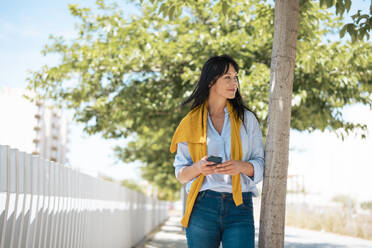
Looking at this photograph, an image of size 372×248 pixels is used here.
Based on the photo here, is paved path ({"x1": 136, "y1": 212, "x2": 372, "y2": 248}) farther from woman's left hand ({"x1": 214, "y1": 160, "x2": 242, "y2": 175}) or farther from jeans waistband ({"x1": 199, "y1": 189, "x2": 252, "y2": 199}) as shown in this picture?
woman's left hand ({"x1": 214, "y1": 160, "x2": 242, "y2": 175})

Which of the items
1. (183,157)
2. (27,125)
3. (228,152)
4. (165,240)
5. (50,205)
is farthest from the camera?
(27,125)

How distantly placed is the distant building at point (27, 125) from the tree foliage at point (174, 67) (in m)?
73.0

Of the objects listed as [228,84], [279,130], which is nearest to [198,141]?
[228,84]

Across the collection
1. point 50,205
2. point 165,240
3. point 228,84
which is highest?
point 228,84

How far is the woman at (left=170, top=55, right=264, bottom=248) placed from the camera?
2.85 m

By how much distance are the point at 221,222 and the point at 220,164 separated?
0.39m

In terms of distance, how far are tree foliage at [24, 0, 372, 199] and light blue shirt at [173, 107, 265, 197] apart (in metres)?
4.79

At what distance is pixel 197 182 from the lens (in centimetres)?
297

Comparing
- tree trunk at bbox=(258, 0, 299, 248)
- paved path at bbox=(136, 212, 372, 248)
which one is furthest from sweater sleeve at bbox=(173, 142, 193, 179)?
paved path at bbox=(136, 212, 372, 248)

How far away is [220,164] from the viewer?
2770 mm

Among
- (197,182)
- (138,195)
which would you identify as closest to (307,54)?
(197,182)

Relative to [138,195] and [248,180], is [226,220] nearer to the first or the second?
[248,180]

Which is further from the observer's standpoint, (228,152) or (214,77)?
(214,77)

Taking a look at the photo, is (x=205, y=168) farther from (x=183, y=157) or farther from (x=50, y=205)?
(x=50, y=205)
